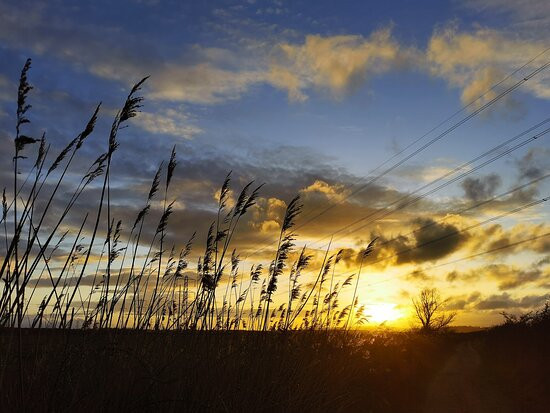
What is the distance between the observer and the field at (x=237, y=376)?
4.06 meters

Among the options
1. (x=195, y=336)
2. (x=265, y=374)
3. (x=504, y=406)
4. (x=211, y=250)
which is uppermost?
(x=211, y=250)

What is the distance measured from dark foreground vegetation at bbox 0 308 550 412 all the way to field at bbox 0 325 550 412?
0.02 meters

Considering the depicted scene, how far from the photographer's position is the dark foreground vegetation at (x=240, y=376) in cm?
405

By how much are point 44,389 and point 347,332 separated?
650cm

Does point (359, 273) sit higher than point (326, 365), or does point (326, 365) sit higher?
point (359, 273)

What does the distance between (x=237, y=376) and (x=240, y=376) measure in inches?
10.7

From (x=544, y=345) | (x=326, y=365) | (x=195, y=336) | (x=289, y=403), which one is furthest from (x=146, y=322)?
(x=544, y=345)

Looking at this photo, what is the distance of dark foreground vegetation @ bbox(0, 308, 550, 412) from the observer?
4055 mm

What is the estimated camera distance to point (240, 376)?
17.9 feet

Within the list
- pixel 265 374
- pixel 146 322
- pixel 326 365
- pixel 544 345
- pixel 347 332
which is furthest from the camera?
pixel 544 345

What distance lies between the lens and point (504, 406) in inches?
409

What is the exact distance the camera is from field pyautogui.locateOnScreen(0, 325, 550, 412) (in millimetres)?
4059

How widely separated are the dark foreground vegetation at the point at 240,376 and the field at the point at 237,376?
0.02 m

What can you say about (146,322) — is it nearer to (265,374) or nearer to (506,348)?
(265,374)
